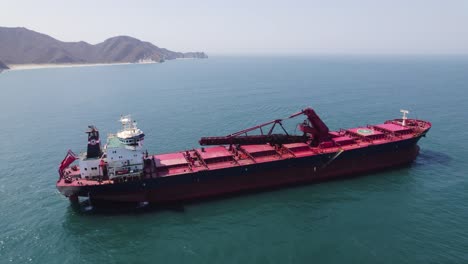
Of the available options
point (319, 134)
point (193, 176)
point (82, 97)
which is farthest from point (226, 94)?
point (193, 176)

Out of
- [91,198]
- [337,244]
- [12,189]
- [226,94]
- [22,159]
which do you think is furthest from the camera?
[226,94]

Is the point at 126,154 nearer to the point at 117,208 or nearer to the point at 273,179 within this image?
the point at 117,208

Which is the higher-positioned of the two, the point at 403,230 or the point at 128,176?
the point at 128,176

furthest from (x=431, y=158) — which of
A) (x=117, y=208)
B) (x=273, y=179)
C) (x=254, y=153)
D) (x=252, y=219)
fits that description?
(x=117, y=208)

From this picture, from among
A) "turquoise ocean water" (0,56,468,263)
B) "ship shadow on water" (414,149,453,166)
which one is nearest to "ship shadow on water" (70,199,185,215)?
"turquoise ocean water" (0,56,468,263)

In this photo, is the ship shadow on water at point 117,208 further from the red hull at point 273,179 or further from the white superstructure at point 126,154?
the white superstructure at point 126,154

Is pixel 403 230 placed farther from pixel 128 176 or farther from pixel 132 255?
pixel 128 176

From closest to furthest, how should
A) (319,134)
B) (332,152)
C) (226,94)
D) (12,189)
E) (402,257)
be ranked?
(402,257) < (12,189) < (332,152) < (319,134) < (226,94)

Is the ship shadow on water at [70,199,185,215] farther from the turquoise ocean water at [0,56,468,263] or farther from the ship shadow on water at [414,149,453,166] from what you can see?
the ship shadow on water at [414,149,453,166]
